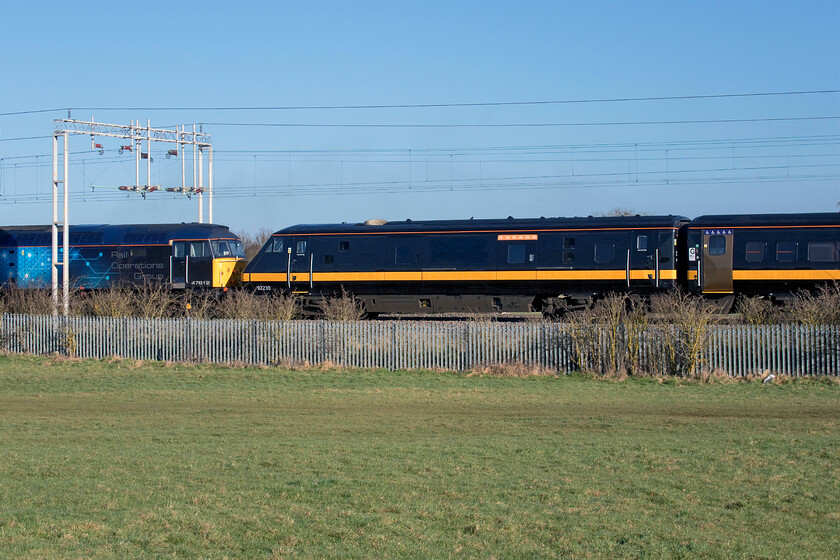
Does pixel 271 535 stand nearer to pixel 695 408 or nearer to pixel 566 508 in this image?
pixel 566 508

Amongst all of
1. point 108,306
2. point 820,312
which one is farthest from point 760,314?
point 108,306

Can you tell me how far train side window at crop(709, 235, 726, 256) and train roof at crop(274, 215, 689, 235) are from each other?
135 centimetres

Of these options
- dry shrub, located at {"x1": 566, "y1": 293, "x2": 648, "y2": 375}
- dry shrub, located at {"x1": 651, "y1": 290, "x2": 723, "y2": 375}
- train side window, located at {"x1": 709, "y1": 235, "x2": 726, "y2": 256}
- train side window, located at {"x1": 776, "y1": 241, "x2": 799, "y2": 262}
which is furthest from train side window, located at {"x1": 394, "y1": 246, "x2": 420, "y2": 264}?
train side window, located at {"x1": 776, "y1": 241, "x2": 799, "y2": 262}

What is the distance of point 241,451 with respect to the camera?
12992 millimetres

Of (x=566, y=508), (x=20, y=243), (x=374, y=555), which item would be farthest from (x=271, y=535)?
(x=20, y=243)

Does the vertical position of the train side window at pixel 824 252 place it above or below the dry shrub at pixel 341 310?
above

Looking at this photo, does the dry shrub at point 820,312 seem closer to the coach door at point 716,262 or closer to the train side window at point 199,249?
the coach door at point 716,262

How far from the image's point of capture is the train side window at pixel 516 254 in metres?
30.5

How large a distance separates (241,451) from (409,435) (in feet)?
9.95

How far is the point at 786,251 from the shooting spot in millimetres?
28562

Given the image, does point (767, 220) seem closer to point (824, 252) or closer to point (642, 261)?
point (824, 252)

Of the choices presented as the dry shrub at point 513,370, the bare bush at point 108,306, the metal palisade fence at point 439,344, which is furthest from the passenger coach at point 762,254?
the bare bush at point 108,306

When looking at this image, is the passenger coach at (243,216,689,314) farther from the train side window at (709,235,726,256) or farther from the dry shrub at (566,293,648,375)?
the dry shrub at (566,293,648,375)

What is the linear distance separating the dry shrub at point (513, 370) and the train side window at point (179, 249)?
18284 mm
